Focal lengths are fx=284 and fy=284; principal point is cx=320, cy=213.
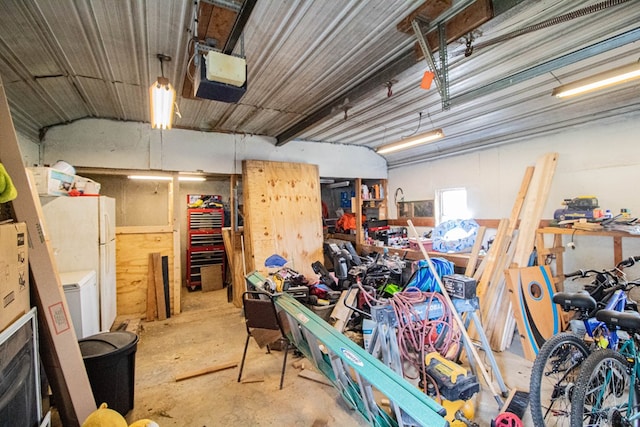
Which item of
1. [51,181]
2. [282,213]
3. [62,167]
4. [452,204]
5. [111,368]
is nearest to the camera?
[111,368]

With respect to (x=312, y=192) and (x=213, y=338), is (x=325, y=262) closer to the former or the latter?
(x=312, y=192)

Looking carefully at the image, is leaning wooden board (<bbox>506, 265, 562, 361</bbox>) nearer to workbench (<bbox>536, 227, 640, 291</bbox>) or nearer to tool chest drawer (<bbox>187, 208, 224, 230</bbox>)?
workbench (<bbox>536, 227, 640, 291</bbox>)

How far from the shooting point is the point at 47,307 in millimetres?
1709

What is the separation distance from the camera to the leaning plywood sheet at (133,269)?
416 cm

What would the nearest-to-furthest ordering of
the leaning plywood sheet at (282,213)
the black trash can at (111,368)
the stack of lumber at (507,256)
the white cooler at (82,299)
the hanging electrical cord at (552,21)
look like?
the hanging electrical cord at (552,21)
the black trash can at (111,368)
the white cooler at (82,299)
the stack of lumber at (507,256)
the leaning plywood sheet at (282,213)

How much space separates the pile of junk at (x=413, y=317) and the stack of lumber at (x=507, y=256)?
0.51 metres

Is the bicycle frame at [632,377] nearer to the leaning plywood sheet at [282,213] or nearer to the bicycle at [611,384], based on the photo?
the bicycle at [611,384]

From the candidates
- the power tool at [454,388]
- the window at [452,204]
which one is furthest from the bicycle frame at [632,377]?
the window at [452,204]

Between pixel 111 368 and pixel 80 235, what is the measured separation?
183 cm

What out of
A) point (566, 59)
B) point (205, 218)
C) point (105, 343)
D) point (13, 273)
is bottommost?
point (105, 343)

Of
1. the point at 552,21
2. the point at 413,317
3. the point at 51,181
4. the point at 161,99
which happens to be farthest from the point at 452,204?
the point at 51,181

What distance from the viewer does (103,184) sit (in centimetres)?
571

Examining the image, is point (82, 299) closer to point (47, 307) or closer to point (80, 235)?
point (80, 235)

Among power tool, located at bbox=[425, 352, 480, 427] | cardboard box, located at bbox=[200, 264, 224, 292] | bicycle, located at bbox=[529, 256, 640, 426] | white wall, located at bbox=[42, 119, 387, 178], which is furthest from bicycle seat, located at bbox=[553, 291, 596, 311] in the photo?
cardboard box, located at bbox=[200, 264, 224, 292]
